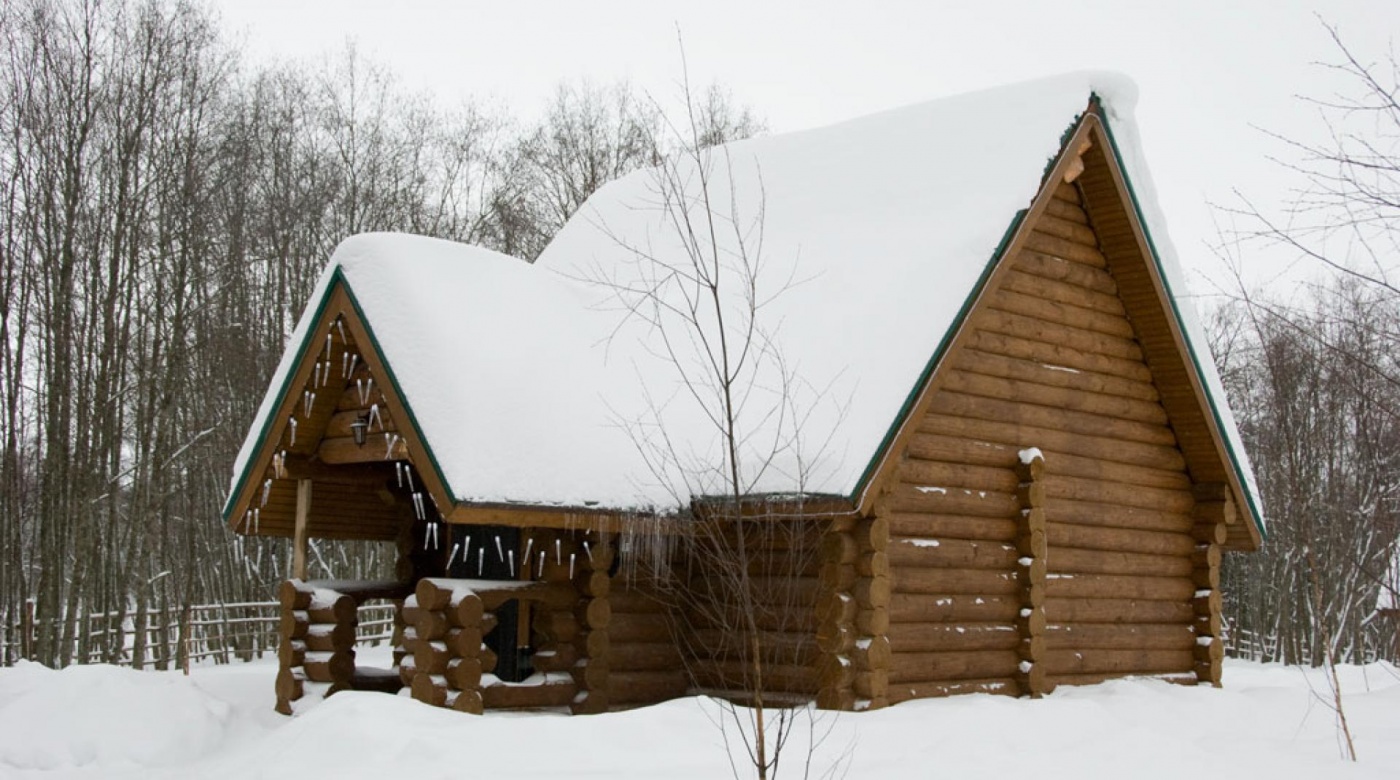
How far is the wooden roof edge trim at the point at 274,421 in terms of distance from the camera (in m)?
11.3

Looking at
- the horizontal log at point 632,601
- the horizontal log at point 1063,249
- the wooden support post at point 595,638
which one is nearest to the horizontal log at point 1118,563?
the horizontal log at point 1063,249

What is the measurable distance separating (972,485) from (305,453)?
20.1ft

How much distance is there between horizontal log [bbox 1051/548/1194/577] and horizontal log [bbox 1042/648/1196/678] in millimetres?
801

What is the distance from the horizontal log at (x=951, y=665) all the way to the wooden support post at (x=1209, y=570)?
3.34 metres

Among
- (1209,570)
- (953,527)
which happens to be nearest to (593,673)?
(953,527)

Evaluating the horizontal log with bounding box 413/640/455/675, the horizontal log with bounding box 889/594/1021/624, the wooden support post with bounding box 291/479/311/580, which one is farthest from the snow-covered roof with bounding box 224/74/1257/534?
the horizontal log with bounding box 889/594/1021/624

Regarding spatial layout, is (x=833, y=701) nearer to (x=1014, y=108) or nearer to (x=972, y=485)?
(x=972, y=485)

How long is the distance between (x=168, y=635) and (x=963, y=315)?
18151 mm

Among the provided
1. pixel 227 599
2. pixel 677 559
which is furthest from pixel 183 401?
pixel 677 559

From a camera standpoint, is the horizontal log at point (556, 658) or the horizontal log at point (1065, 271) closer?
the horizontal log at point (556, 658)

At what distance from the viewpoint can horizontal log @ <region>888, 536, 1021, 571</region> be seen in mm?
11398

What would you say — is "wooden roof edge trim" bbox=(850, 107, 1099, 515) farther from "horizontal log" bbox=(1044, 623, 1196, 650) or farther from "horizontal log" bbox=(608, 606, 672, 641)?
"horizontal log" bbox=(1044, 623, 1196, 650)

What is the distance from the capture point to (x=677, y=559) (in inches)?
478

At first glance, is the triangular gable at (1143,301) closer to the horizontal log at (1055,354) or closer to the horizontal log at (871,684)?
the horizontal log at (1055,354)
